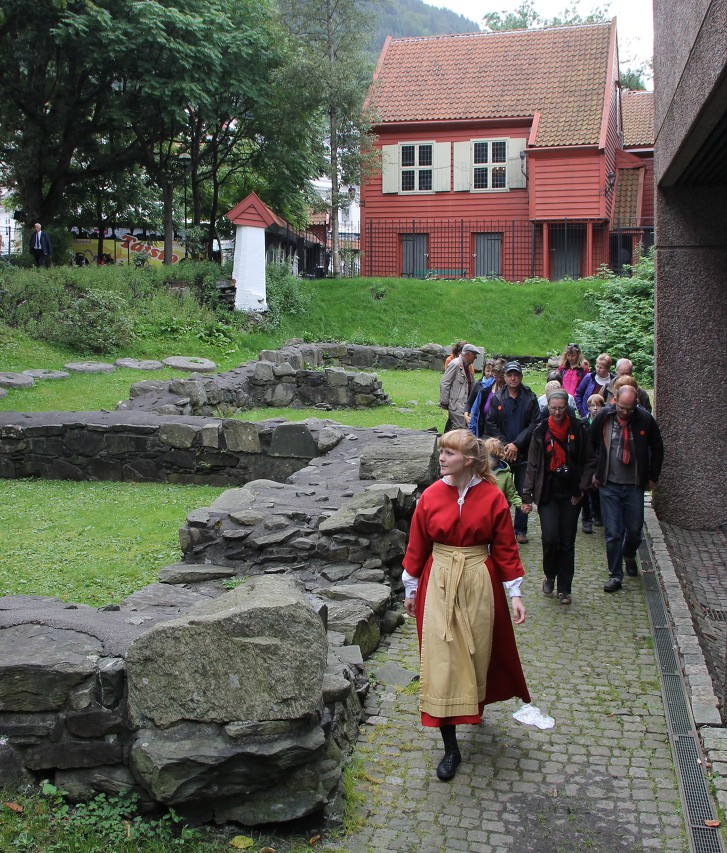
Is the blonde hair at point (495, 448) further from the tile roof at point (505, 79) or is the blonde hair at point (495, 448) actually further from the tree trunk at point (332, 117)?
the tile roof at point (505, 79)

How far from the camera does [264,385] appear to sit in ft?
63.8

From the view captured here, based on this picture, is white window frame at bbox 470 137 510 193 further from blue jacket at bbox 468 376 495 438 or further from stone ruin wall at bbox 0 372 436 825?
stone ruin wall at bbox 0 372 436 825

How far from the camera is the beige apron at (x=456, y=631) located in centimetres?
517

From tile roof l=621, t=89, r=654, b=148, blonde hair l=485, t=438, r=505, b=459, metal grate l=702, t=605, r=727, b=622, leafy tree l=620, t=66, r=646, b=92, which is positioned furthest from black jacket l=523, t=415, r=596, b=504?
leafy tree l=620, t=66, r=646, b=92

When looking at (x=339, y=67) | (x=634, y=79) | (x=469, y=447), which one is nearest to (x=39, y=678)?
(x=469, y=447)

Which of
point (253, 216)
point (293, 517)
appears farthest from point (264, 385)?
point (293, 517)

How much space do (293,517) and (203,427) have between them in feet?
14.3

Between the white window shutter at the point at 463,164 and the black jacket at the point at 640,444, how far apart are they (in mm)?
26147

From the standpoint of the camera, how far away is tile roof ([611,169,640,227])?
34.4 metres

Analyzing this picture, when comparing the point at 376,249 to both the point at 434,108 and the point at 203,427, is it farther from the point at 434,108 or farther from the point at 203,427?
the point at 203,427

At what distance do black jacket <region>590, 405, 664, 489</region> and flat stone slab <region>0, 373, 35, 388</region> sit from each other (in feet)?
37.6

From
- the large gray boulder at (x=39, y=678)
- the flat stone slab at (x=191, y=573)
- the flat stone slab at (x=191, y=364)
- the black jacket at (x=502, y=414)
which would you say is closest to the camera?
the large gray boulder at (x=39, y=678)

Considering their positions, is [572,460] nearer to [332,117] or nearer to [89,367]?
[89,367]

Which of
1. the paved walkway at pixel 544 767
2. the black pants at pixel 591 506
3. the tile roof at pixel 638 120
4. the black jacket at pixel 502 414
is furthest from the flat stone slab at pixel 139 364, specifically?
the tile roof at pixel 638 120
